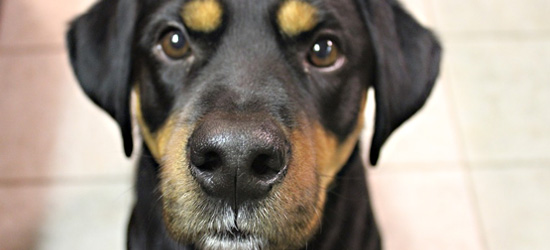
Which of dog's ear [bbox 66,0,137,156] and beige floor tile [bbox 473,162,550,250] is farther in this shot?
beige floor tile [bbox 473,162,550,250]

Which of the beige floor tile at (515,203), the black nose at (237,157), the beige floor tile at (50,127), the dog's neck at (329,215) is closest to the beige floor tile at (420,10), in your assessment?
the beige floor tile at (515,203)

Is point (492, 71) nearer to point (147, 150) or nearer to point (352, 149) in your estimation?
point (352, 149)

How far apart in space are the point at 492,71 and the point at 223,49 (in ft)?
5.11

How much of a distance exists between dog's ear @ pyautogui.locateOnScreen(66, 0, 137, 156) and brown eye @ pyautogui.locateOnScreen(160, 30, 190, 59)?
95mm

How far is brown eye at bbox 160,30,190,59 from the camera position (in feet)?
3.98

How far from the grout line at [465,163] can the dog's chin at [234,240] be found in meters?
1.20

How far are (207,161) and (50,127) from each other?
1.42m

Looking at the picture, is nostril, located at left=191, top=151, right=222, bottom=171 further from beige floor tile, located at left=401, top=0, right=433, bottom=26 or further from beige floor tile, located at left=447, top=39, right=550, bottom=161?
beige floor tile, located at left=401, top=0, right=433, bottom=26

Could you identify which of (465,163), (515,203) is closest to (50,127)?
(465,163)

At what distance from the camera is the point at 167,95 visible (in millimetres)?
1209

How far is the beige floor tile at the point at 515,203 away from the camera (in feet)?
6.64

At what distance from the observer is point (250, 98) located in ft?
3.52

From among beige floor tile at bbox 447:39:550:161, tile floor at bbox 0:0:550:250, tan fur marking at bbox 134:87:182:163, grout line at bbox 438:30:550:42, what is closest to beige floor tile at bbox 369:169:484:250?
tile floor at bbox 0:0:550:250

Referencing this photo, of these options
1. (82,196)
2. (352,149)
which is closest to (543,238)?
(352,149)
